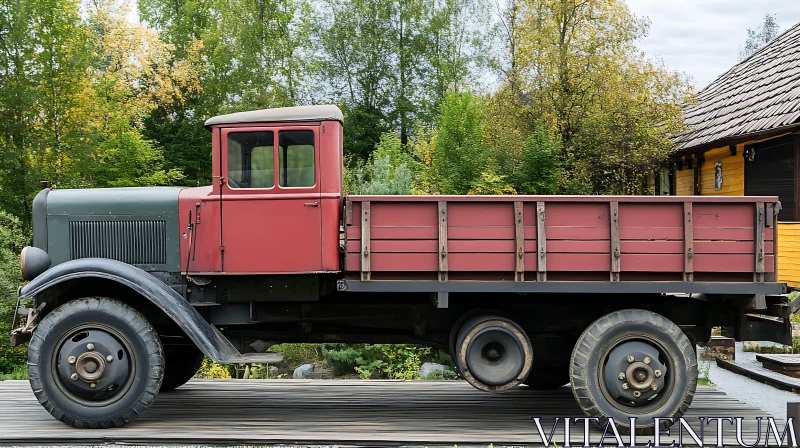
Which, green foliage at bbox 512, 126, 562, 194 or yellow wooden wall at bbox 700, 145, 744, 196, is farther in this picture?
yellow wooden wall at bbox 700, 145, 744, 196

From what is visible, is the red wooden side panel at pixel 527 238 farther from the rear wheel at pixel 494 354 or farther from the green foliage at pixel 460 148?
the green foliage at pixel 460 148

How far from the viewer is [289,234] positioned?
6477 millimetres

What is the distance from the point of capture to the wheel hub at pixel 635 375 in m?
6.36

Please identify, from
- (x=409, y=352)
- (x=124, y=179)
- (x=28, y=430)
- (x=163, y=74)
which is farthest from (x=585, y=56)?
(x=163, y=74)

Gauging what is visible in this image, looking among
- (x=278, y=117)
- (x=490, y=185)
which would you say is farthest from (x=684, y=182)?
(x=278, y=117)

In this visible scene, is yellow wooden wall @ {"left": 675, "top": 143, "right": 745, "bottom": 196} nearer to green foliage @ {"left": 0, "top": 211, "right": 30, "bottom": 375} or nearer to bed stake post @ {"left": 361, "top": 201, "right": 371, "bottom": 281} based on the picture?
bed stake post @ {"left": 361, "top": 201, "right": 371, "bottom": 281}

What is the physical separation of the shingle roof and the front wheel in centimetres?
840

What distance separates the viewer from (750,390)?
9812 mm

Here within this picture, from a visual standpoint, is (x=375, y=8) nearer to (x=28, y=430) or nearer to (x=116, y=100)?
(x=116, y=100)

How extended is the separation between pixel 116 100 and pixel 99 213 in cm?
1953

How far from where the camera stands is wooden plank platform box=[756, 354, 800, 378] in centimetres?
1053

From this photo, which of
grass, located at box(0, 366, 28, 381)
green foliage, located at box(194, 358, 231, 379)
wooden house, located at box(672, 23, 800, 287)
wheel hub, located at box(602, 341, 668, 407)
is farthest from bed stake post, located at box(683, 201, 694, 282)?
grass, located at box(0, 366, 28, 381)

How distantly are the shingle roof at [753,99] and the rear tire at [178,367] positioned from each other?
10.9 metres

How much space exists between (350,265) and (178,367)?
9.76ft
